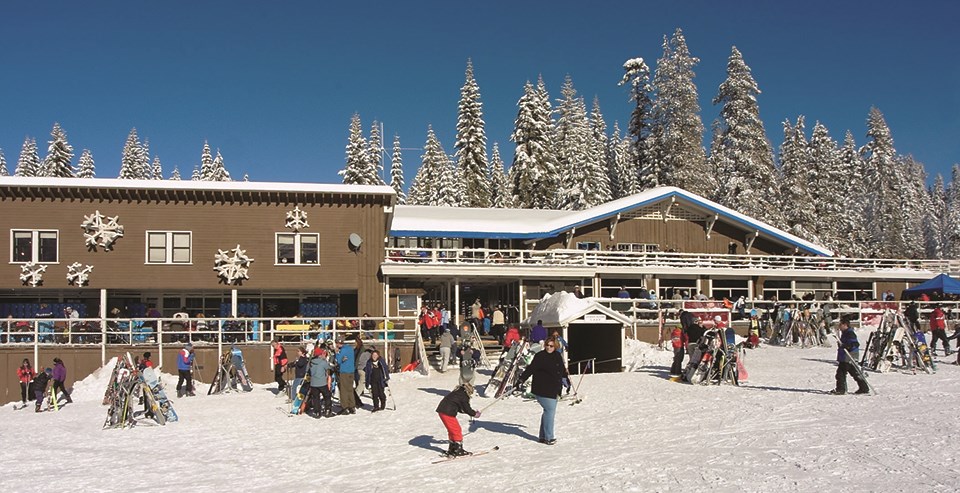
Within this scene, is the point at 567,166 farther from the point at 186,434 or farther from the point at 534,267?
the point at 186,434

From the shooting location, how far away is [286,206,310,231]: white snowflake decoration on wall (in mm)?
31234

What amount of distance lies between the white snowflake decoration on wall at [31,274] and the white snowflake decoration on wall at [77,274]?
37.9 inches

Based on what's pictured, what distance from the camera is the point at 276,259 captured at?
31172 millimetres

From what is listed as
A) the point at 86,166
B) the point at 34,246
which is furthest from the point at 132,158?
the point at 34,246

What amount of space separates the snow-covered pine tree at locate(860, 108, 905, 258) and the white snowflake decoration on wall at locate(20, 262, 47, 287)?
60.9 metres

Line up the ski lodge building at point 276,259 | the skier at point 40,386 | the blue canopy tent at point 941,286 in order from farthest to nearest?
1. the blue canopy tent at point 941,286
2. the ski lodge building at point 276,259
3. the skier at point 40,386

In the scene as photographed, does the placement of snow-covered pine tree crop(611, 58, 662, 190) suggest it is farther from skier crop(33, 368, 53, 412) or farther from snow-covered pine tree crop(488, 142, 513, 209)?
skier crop(33, 368, 53, 412)

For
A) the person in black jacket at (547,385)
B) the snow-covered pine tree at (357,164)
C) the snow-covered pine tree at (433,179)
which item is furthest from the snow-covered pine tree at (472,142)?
the person in black jacket at (547,385)

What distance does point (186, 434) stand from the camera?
54.5 ft

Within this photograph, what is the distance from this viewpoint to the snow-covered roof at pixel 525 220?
37.8 meters

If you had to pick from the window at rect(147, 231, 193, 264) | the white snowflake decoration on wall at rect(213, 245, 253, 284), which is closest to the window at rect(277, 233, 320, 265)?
the white snowflake decoration on wall at rect(213, 245, 253, 284)

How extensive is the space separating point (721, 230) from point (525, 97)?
2632cm

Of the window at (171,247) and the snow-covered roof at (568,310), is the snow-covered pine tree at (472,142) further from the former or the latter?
the snow-covered roof at (568,310)

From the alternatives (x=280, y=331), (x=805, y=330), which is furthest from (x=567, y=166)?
(x=280, y=331)
